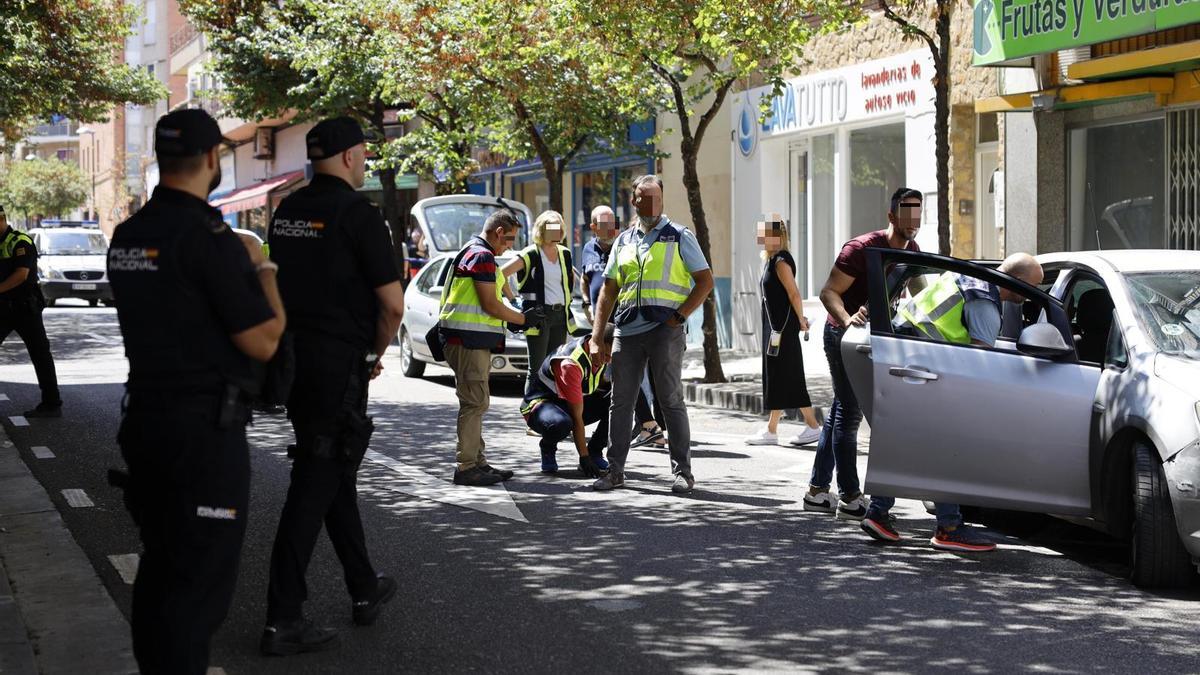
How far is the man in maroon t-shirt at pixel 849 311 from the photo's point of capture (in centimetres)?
855

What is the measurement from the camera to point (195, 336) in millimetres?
4594

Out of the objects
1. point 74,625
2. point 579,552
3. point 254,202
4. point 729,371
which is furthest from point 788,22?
point 254,202

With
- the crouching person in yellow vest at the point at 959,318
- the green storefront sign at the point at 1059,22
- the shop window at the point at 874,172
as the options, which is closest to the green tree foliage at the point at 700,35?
the green storefront sign at the point at 1059,22

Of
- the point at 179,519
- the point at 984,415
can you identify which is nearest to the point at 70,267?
the point at 984,415

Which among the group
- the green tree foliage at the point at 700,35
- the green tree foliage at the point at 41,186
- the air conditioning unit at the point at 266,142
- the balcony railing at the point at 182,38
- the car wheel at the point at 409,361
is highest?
the balcony railing at the point at 182,38

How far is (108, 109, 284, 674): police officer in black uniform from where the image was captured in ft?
15.0

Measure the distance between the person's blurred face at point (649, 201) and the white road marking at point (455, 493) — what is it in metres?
1.82

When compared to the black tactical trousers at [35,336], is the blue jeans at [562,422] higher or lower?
lower

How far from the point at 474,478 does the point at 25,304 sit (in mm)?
5530

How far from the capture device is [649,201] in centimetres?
950

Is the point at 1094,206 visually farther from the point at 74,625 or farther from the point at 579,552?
the point at 74,625

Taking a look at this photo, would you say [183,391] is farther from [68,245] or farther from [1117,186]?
[68,245]

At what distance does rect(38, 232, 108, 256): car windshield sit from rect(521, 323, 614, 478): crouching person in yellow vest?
27588 millimetres

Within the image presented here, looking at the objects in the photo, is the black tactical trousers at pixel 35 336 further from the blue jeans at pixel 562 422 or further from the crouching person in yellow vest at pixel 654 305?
the crouching person in yellow vest at pixel 654 305
